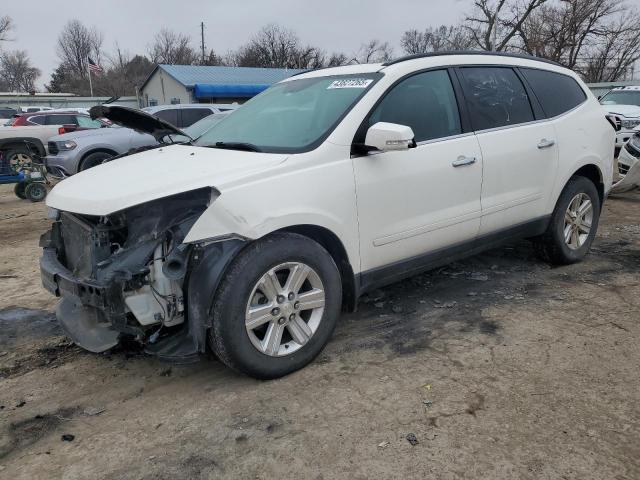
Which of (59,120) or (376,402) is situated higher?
(59,120)

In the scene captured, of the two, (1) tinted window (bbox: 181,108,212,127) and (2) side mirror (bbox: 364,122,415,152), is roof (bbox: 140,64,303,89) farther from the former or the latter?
(2) side mirror (bbox: 364,122,415,152)

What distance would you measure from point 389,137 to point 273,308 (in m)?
1.19

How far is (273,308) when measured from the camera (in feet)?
9.84

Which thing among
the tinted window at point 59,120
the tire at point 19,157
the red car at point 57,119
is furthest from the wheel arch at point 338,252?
the tinted window at point 59,120

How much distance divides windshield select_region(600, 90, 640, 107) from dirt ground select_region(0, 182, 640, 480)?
Result: 12.7 m

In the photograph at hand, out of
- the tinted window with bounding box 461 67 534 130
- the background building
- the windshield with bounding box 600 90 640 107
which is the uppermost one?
the background building

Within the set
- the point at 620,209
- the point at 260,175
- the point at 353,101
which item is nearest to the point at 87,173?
the point at 260,175

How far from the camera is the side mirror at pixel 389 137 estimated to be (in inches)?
121

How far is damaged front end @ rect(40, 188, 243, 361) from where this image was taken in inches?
109

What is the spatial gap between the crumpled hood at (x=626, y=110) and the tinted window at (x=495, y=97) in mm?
11008

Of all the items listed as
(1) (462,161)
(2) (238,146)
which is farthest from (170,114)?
(1) (462,161)

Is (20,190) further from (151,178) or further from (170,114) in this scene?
(151,178)

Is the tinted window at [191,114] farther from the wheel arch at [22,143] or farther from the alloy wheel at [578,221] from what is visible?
the alloy wheel at [578,221]

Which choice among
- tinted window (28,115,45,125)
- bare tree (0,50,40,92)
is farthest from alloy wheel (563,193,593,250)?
bare tree (0,50,40,92)
